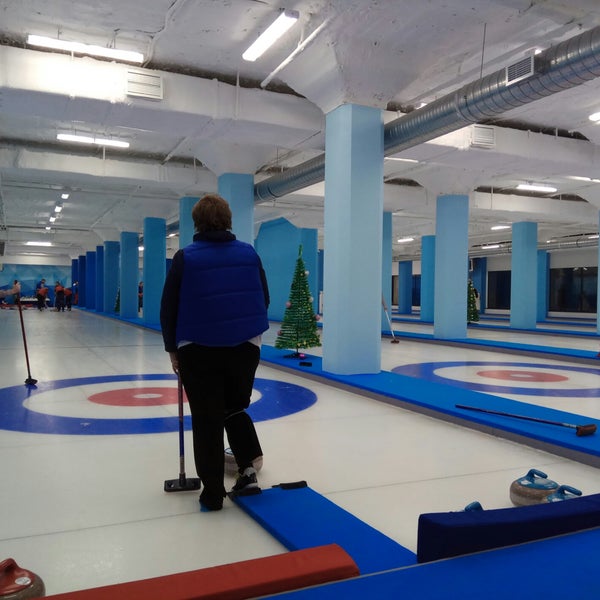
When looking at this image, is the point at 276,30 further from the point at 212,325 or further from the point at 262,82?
the point at 212,325

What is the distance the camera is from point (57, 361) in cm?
970

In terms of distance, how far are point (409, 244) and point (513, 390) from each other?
25745 millimetres

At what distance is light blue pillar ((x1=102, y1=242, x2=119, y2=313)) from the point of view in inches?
1143

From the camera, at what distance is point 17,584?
6.80 feet

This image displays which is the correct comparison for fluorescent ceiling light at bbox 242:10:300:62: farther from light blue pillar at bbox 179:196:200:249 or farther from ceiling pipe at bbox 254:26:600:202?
light blue pillar at bbox 179:196:200:249

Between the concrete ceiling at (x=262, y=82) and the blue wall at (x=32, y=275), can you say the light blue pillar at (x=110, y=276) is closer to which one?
the concrete ceiling at (x=262, y=82)

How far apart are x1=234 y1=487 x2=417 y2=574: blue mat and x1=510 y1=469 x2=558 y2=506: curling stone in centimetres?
92

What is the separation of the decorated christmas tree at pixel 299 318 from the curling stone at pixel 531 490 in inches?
239

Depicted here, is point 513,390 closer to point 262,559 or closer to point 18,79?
point 262,559

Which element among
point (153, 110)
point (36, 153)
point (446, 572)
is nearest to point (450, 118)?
point (153, 110)

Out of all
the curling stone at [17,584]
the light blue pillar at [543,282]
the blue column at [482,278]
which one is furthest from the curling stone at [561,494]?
the blue column at [482,278]

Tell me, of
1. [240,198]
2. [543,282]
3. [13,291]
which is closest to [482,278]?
[543,282]

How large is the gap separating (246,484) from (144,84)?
6.62m

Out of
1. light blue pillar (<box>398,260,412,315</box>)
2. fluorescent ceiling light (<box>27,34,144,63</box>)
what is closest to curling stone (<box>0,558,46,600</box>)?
fluorescent ceiling light (<box>27,34,144,63</box>)
